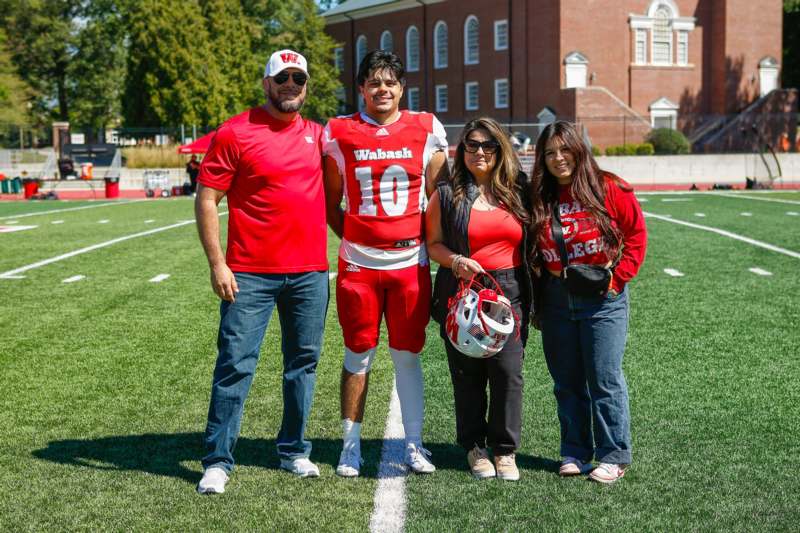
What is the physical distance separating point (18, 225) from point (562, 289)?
18.6 m

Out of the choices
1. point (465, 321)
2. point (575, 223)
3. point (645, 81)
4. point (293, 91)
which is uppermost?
point (645, 81)

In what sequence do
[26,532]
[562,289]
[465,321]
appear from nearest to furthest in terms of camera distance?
[26,532]
[465,321]
[562,289]

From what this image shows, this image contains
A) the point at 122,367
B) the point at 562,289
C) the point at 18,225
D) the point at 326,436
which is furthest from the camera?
the point at 18,225

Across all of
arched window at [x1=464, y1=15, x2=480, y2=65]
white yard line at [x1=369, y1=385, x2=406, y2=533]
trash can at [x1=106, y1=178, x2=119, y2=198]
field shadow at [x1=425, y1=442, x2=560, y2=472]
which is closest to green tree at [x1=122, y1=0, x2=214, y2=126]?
trash can at [x1=106, y1=178, x2=119, y2=198]

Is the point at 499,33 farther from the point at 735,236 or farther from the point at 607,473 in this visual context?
the point at 607,473

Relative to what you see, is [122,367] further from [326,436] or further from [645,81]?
[645,81]

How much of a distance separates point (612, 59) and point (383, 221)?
50.6 m

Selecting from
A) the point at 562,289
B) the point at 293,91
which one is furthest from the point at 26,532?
the point at 562,289

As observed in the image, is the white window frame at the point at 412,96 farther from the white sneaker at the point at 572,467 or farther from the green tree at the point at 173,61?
the white sneaker at the point at 572,467

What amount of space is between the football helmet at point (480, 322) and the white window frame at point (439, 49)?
58724mm

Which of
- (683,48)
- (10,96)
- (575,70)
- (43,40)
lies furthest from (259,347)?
(43,40)

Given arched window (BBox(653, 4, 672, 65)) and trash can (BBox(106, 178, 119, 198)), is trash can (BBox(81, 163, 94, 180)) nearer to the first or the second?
trash can (BBox(106, 178, 119, 198))

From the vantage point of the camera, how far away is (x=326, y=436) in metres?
5.50

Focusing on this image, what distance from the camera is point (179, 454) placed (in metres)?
5.18
